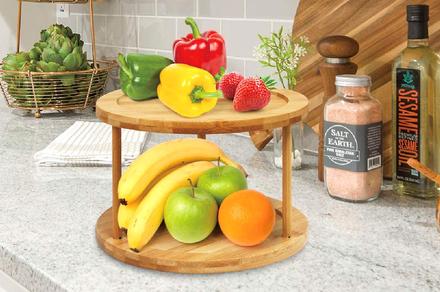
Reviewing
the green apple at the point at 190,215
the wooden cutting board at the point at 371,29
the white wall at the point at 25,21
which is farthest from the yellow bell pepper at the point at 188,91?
the white wall at the point at 25,21

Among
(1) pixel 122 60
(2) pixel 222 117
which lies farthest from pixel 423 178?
(1) pixel 122 60

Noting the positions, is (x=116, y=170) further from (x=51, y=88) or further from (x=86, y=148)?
(x=51, y=88)

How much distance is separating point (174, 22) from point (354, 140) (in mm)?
907

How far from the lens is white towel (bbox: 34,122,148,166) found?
53.6 inches

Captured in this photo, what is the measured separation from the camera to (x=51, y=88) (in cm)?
182

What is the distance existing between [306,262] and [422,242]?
7.1 inches

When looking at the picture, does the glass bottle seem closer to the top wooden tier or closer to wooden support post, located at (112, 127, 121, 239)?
the top wooden tier

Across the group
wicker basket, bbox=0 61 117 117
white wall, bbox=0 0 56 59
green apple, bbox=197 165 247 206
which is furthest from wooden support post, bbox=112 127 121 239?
white wall, bbox=0 0 56 59

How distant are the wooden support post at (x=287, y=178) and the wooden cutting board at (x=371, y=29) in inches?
14.3

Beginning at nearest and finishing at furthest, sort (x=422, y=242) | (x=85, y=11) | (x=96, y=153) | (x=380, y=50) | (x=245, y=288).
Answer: (x=245, y=288)
(x=422, y=242)
(x=380, y=50)
(x=96, y=153)
(x=85, y=11)

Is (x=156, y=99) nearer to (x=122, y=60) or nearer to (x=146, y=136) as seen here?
(x=122, y=60)

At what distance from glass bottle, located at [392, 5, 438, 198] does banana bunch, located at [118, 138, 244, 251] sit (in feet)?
1.05

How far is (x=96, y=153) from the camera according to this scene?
139 cm

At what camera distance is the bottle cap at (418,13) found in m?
0.98
